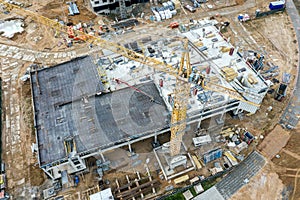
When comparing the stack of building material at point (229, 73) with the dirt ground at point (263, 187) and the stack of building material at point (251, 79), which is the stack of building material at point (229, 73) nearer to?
the stack of building material at point (251, 79)

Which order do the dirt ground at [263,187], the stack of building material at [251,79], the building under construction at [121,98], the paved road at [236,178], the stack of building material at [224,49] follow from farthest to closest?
the stack of building material at [224,49] < the stack of building material at [251,79] < the building under construction at [121,98] < the paved road at [236,178] < the dirt ground at [263,187]

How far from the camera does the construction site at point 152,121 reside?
6359cm

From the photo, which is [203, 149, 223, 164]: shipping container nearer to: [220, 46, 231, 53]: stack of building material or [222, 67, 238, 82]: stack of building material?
[222, 67, 238, 82]: stack of building material

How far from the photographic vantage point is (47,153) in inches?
2472

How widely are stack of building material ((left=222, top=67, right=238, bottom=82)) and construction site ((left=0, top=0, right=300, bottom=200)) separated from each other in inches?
12.0

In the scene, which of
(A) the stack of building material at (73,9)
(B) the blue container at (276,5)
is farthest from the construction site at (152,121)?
(B) the blue container at (276,5)

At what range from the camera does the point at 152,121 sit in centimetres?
6756

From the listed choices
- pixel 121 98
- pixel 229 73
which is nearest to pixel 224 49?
pixel 229 73

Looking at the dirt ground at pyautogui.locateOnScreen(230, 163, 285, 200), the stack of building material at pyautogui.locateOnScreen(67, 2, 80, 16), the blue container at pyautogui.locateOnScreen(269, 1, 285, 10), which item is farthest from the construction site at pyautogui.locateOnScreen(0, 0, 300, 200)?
the blue container at pyautogui.locateOnScreen(269, 1, 285, 10)

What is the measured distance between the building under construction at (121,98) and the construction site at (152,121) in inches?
11.1

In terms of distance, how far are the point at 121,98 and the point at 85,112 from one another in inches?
388

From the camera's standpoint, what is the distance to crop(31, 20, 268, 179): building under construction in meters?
64.9

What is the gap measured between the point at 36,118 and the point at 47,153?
1126 cm

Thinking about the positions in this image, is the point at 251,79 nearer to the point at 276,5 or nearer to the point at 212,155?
the point at 212,155
